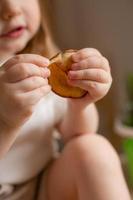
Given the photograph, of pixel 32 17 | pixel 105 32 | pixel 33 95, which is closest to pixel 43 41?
pixel 32 17

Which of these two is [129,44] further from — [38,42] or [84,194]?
[84,194]

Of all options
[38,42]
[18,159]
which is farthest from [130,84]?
[18,159]

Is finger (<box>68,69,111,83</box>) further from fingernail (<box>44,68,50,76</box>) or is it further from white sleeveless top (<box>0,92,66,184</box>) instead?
white sleeveless top (<box>0,92,66,184</box>)

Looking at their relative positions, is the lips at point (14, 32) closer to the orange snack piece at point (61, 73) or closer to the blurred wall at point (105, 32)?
the orange snack piece at point (61, 73)

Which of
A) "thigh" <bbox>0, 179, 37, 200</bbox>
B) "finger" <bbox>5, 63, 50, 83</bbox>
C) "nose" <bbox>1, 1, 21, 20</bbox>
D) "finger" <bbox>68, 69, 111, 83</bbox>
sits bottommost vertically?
"thigh" <bbox>0, 179, 37, 200</bbox>

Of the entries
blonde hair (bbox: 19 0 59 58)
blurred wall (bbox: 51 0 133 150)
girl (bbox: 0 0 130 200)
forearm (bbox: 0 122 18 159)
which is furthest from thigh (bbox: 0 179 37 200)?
blurred wall (bbox: 51 0 133 150)

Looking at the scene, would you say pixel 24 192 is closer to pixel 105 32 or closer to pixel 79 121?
pixel 79 121

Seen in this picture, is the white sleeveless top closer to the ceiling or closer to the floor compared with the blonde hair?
closer to the floor
